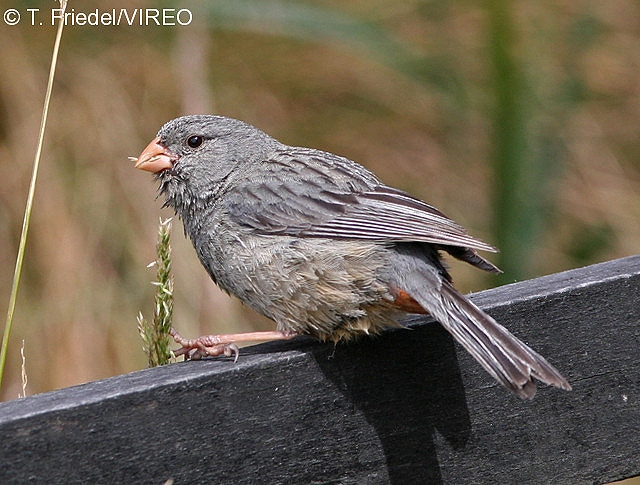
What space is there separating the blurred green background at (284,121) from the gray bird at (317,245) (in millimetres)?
1211

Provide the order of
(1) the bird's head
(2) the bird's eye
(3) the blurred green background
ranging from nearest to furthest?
(1) the bird's head
(2) the bird's eye
(3) the blurred green background

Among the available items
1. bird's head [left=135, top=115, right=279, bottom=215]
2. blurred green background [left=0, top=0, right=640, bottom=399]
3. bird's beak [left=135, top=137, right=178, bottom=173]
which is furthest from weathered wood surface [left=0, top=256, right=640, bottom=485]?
blurred green background [left=0, top=0, right=640, bottom=399]

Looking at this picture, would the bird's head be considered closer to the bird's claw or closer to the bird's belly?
the bird's belly

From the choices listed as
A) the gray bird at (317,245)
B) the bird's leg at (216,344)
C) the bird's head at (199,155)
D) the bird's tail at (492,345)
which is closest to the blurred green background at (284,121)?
the bird's head at (199,155)

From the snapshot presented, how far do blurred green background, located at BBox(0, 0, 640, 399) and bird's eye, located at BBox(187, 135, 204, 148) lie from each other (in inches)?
43.4

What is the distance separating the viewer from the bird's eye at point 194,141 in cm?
347

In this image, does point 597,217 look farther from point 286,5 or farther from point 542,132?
point 286,5

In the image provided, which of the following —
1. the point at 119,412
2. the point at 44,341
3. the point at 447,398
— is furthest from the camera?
the point at 44,341

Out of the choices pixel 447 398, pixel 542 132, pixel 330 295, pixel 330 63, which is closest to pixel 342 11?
pixel 330 63

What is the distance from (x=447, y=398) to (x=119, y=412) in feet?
2.65

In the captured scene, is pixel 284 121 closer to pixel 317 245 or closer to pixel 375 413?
pixel 317 245

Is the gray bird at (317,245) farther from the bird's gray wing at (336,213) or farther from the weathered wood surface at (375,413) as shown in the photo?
the weathered wood surface at (375,413)

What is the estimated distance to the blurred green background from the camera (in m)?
Answer: 4.52

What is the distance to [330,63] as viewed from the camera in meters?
5.26
